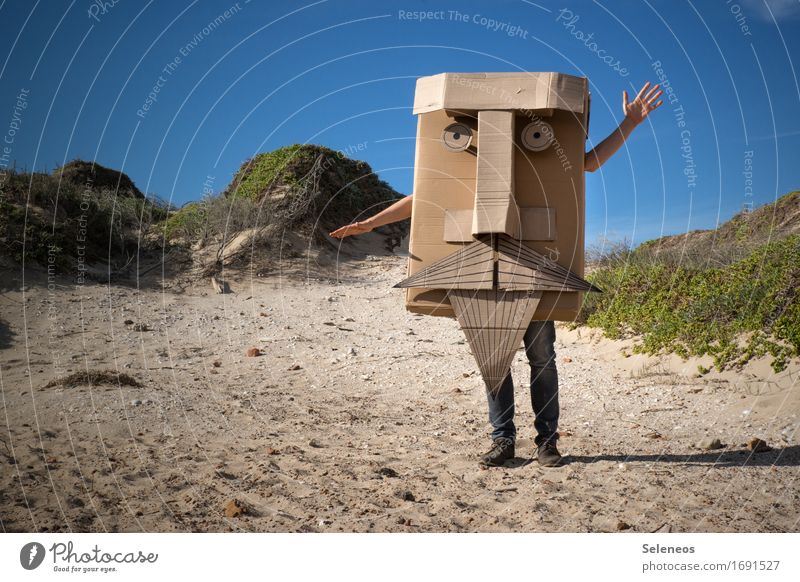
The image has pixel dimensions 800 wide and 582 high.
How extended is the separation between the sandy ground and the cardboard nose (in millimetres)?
1634

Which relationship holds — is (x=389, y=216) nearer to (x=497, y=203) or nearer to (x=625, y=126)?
(x=497, y=203)

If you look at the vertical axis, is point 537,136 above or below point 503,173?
above

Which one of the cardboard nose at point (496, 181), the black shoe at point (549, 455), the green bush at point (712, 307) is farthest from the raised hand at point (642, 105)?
the green bush at point (712, 307)

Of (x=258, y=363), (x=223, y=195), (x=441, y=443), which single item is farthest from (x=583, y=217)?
(x=223, y=195)

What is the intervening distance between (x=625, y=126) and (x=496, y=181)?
1.15m

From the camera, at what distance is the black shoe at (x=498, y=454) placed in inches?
173

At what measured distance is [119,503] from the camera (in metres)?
3.67

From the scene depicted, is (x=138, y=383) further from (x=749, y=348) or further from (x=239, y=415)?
(x=749, y=348)

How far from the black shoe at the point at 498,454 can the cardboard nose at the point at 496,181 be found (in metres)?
1.49

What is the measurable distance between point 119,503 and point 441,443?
2.45 metres

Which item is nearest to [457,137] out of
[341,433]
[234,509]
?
[234,509]

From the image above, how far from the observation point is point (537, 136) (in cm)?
396

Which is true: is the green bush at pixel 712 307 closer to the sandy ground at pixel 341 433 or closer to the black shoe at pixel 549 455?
the sandy ground at pixel 341 433
